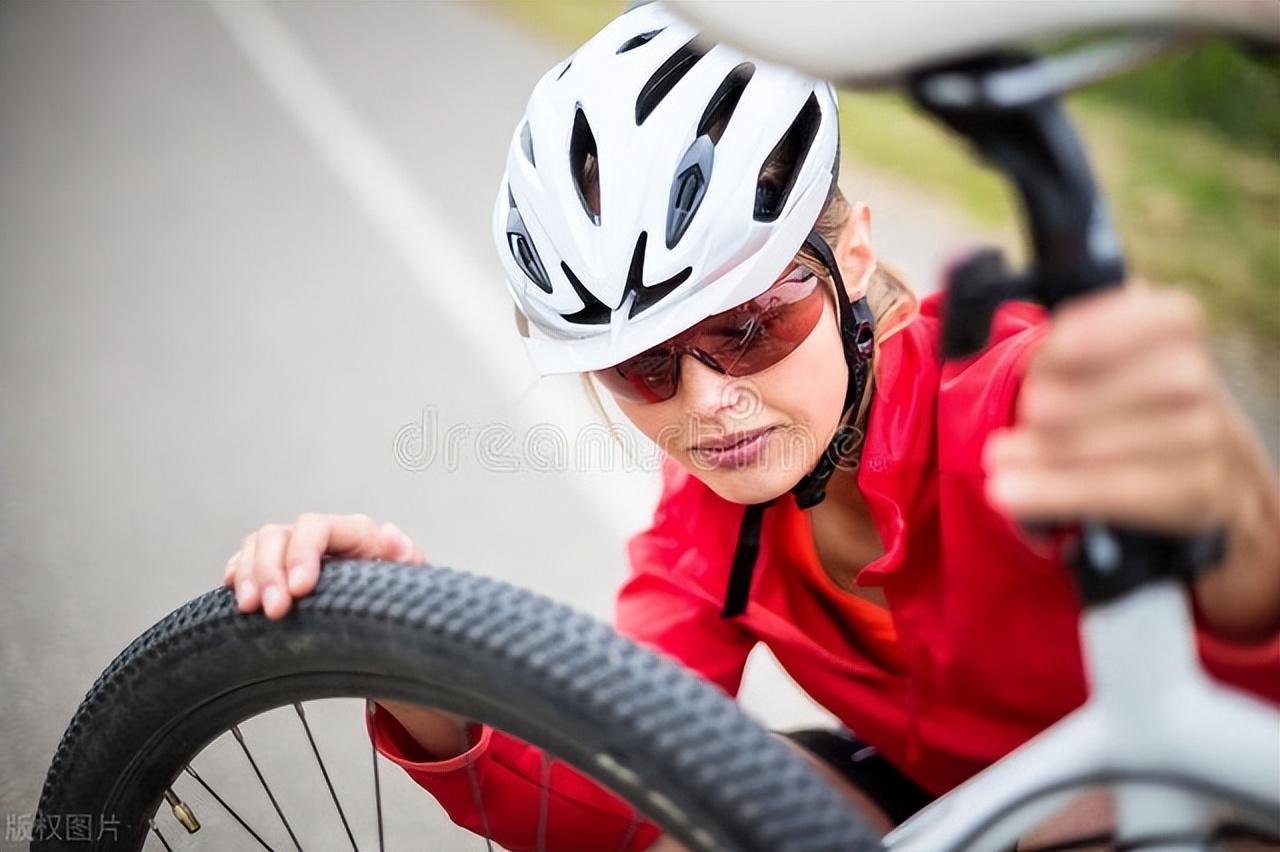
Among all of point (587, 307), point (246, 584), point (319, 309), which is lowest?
point (246, 584)

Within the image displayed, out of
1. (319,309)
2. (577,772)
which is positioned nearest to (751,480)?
(577,772)

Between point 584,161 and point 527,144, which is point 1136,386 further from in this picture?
point 527,144

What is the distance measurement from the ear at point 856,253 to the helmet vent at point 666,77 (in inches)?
12.4

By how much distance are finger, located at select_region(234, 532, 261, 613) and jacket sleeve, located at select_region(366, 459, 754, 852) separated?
1.01 feet

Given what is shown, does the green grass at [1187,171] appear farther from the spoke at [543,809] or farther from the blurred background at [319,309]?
the spoke at [543,809]

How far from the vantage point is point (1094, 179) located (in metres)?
0.90

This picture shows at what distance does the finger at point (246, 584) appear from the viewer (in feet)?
4.30

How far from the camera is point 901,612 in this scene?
5.61 ft

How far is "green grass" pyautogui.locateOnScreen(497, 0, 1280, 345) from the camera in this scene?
4.58m

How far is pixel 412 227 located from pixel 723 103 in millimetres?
4192

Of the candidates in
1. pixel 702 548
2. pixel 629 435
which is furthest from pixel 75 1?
pixel 702 548

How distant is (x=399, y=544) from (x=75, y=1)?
9.11 meters

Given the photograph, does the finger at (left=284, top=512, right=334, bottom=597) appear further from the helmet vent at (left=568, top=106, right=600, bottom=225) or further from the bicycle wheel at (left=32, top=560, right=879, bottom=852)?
the helmet vent at (left=568, top=106, right=600, bottom=225)

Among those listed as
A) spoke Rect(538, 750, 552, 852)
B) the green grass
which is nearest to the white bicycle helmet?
spoke Rect(538, 750, 552, 852)
